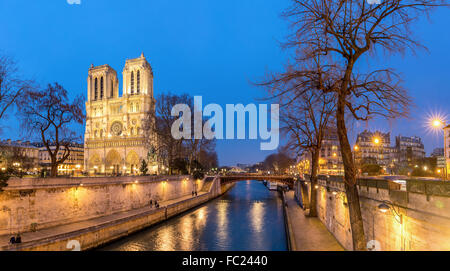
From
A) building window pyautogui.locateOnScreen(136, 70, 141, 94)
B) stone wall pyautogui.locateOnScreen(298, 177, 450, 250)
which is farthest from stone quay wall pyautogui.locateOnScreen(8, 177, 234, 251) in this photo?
building window pyautogui.locateOnScreen(136, 70, 141, 94)

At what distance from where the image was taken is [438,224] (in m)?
6.79

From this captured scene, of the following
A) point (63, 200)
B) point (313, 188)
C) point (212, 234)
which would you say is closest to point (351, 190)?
point (313, 188)

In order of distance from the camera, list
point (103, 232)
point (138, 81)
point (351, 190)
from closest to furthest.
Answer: point (351, 190) → point (103, 232) → point (138, 81)

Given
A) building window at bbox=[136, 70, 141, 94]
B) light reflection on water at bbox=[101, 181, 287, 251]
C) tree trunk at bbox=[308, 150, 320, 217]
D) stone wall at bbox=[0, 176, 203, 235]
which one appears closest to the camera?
stone wall at bbox=[0, 176, 203, 235]

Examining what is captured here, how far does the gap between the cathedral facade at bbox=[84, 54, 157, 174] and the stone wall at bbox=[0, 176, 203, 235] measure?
45.9m

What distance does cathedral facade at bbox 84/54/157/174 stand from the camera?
251ft

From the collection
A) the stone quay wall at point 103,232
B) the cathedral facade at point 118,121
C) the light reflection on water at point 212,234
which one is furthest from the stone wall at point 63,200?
the cathedral facade at point 118,121

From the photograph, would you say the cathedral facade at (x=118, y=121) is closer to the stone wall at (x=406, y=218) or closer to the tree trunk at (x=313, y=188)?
the tree trunk at (x=313, y=188)

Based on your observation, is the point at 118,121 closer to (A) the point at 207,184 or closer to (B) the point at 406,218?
(A) the point at 207,184

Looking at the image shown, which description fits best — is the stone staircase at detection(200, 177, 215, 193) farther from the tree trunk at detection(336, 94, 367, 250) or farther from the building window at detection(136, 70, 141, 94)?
the tree trunk at detection(336, 94, 367, 250)

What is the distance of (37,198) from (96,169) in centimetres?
6583

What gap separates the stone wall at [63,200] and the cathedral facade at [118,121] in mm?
45931

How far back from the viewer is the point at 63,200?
→ 2088 cm

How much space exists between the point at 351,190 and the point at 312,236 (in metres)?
10.3
